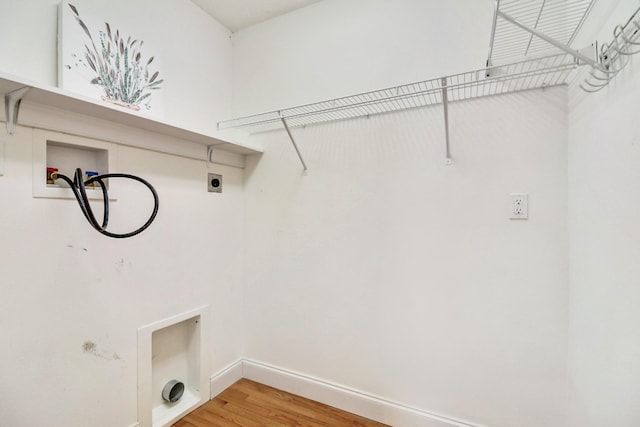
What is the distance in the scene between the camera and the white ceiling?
1811 mm

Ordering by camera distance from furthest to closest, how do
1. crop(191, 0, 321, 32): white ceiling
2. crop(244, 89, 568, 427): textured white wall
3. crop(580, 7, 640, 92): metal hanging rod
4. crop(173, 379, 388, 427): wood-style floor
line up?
1. crop(191, 0, 321, 32): white ceiling
2. crop(173, 379, 388, 427): wood-style floor
3. crop(244, 89, 568, 427): textured white wall
4. crop(580, 7, 640, 92): metal hanging rod

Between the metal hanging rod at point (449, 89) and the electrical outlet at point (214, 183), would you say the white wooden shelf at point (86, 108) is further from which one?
the metal hanging rod at point (449, 89)

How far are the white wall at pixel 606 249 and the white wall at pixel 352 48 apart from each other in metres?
0.60

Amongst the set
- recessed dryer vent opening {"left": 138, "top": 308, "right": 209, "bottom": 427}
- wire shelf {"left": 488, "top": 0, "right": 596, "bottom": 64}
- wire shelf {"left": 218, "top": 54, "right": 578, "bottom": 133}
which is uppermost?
wire shelf {"left": 488, "top": 0, "right": 596, "bottom": 64}

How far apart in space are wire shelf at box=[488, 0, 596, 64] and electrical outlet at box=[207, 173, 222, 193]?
5.37 feet

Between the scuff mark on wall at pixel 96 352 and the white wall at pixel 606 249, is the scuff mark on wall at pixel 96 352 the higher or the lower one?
the lower one

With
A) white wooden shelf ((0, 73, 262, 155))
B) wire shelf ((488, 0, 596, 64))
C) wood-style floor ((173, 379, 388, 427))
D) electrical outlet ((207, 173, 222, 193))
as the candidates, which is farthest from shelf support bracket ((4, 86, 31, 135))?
wire shelf ((488, 0, 596, 64))

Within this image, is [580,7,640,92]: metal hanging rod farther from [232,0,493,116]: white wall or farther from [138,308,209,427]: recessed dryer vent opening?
[138,308,209,427]: recessed dryer vent opening

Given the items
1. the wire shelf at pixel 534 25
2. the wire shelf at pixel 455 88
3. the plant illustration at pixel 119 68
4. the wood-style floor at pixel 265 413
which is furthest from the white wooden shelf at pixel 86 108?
the wood-style floor at pixel 265 413

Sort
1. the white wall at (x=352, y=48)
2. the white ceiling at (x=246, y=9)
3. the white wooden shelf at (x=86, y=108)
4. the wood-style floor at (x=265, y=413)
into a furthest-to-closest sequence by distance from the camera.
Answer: the white ceiling at (x=246, y=9) < the wood-style floor at (x=265, y=413) < the white wall at (x=352, y=48) < the white wooden shelf at (x=86, y=108)

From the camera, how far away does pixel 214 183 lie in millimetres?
1858

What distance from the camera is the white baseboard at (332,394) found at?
1514 mm

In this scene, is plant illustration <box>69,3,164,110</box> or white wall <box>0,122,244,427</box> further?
plant illustration <box>69,3,164,110</box>

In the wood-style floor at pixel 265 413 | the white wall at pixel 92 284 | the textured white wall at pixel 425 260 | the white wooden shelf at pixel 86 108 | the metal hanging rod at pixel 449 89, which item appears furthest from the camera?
the wood-style floor at pixel 265 413
